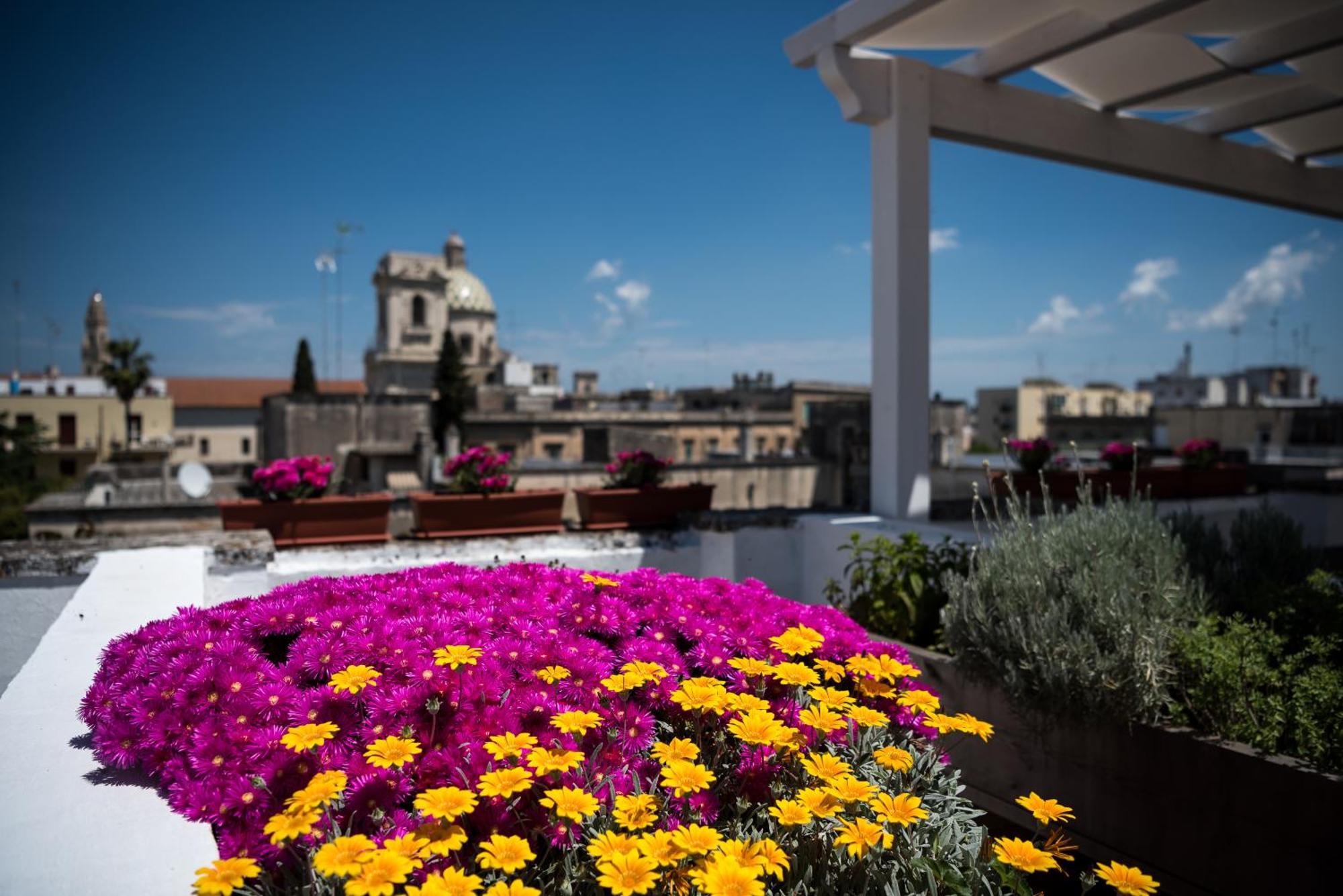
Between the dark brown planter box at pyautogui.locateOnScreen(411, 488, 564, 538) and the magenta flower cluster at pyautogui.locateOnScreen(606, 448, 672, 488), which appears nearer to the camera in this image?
the dark brown planter box at pyautogui.locateOnScreen(411, 488, 564, 538)

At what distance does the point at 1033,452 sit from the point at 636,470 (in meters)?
3.62

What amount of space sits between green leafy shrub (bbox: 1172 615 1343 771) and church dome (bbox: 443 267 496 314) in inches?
2391

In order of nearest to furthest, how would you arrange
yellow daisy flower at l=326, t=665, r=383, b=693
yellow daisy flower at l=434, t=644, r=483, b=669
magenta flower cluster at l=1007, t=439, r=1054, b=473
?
yellow daisy flower at l=326, t=665, r=383, b=693, yellow daisy flower at l=434, t=644, r=483, b=669, magenta flower cluster at l=1007, t=439, r=1054, b=473

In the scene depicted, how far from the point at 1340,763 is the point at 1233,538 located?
2240 mm

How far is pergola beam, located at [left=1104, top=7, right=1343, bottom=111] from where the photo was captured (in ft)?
17.5

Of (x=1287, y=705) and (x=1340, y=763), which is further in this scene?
(x=1287, y=705)

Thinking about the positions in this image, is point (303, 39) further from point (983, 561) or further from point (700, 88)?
point (983, 561)

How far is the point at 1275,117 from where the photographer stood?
22.0 ft

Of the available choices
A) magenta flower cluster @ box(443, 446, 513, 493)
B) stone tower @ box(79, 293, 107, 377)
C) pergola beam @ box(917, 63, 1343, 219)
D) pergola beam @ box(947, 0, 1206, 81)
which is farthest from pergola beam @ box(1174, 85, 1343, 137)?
stone tower @ box(79, 293, 107, 377)

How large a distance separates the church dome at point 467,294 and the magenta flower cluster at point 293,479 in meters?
57.3

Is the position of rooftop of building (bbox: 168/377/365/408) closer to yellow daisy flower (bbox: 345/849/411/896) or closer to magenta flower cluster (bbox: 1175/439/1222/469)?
magenta flower cluster (bbox: 1175/439/1222/469)

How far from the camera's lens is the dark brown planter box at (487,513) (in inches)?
208

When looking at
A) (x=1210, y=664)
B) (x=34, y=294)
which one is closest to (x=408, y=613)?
(x=1210, y=664)

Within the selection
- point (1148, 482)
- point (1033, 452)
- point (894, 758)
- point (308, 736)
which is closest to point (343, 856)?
point (308, 736)
